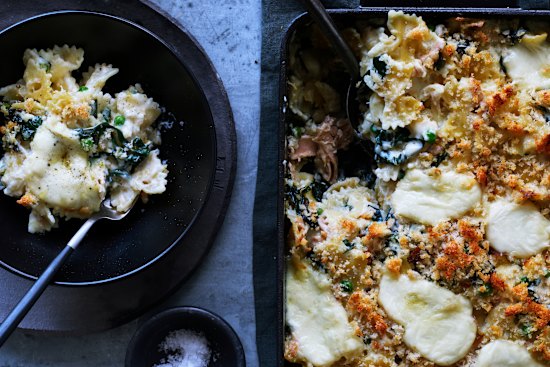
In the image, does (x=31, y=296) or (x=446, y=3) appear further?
(x=446, y=3)

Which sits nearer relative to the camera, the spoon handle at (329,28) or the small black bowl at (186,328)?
the spoon handle at (329,28)

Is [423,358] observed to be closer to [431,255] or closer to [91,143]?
[431,255]

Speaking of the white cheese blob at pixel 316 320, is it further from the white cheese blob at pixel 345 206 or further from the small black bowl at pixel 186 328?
the small black bowl at pixel 186 328

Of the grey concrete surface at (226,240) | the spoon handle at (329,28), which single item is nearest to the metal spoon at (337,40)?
the spoon handle at (329,28)

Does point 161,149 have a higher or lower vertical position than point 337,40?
lower

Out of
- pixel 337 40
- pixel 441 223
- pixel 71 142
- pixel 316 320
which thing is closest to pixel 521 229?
pixel 441 223

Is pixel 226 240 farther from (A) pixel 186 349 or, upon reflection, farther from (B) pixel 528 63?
(B) pixel 528 63

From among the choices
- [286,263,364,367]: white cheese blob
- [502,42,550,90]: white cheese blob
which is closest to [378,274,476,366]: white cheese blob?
[286,263,364,367]: white cheese blob
